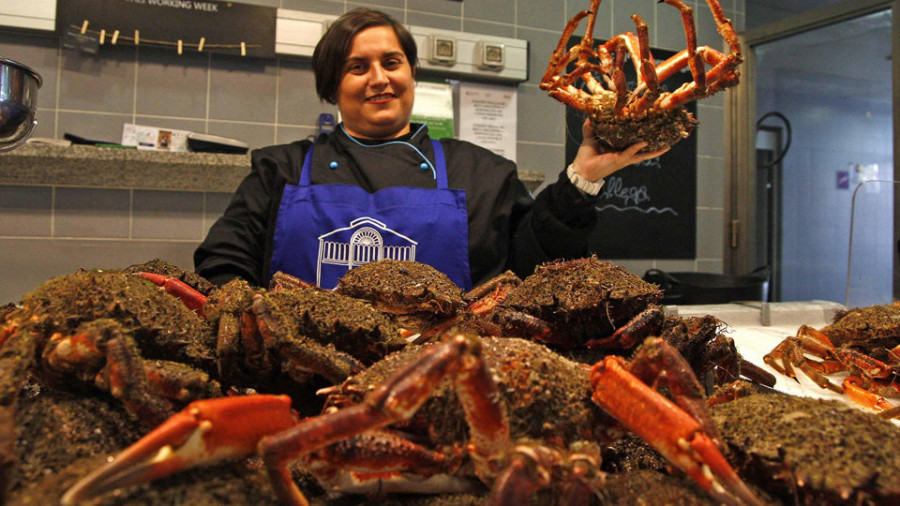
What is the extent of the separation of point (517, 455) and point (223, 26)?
8.97ft

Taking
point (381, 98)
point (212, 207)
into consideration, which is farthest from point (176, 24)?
point (381, 98)

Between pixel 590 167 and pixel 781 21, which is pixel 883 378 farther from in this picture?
pixel 781 21

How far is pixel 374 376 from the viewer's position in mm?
623

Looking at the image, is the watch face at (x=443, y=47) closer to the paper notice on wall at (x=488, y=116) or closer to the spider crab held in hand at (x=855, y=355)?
the paper notice on wall at (x=488, y=116)

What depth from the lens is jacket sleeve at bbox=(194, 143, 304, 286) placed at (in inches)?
62.6

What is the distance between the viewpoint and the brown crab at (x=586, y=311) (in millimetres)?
822

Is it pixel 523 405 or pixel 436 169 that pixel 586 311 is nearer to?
pixel 523 405

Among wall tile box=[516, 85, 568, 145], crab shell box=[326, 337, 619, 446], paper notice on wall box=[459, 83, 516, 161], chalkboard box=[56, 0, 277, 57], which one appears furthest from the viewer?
wall tile box=[516, 85, 568, 145]

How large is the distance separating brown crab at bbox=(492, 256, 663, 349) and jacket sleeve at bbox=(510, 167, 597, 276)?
0.56m

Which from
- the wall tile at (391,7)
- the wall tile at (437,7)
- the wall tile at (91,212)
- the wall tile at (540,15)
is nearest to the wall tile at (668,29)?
the wall tile at (540,15)

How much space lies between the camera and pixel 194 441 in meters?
0.45

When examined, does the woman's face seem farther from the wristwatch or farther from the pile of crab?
the pile of crab

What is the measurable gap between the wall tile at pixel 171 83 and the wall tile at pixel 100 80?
0.05 metres

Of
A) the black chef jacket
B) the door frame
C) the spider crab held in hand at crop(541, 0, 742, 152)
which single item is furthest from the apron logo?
the door frame
